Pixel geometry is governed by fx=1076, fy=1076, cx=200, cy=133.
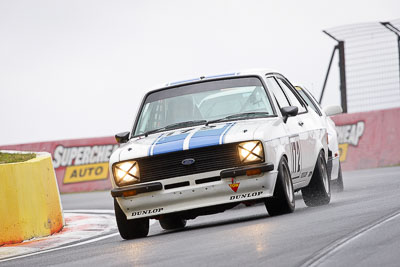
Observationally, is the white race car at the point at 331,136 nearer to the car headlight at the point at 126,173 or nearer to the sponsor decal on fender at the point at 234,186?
the sponsor decal on fender at the point at 234,186

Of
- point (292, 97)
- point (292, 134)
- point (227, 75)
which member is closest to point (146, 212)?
point (292, 134)

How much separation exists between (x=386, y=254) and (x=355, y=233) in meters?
1.38

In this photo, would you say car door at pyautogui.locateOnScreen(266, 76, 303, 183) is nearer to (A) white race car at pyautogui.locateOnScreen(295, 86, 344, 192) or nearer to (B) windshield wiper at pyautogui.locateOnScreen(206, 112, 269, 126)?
(B) windshield wiper at pyautogui.locateOnScreen(206, 112, 269, 126)

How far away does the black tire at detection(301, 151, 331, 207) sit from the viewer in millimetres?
12117

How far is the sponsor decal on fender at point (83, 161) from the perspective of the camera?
90.3ft

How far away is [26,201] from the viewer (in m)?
12.6

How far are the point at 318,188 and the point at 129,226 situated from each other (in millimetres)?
2455

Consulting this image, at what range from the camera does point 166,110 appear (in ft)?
38.0

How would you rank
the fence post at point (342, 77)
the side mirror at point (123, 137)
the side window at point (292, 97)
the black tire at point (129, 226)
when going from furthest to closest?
the fence post at point (342, 77)
the side window at point (292, 97)
the side mirror at point (123, 137)
the black tire at point (129, 226)

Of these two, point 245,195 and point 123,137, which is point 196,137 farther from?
point 123,137

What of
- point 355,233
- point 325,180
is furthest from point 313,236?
point 325,180

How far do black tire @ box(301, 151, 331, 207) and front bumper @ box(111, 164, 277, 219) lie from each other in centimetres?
185

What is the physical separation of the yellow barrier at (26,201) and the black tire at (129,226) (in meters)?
1.90

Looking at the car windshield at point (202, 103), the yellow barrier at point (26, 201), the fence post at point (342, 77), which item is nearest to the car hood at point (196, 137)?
the car windshield at point (202, 103)
